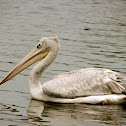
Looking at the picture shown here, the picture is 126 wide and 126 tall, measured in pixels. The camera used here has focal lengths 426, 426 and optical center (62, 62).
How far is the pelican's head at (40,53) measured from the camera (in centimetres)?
809

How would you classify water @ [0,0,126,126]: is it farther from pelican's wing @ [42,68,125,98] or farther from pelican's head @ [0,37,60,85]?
pelican's head @ [0,37,60,85]

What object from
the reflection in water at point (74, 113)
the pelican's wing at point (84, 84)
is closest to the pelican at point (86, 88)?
the pelican's wing at point (84, 84)

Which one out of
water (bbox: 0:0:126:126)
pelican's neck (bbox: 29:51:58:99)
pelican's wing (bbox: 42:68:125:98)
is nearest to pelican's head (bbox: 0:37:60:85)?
pelican's neck (bbox: 29:51:58:99)

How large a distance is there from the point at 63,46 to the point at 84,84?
4790 millimetres

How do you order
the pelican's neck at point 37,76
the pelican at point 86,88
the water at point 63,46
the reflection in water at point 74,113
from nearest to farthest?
the reflection in water at point 74,113 < the water at point 63,46 < the pelican at point 86,88 < the pelican's neck at point 37,76

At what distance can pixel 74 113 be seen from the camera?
7055 mm

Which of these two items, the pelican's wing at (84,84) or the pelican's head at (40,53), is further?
the pelican's head at (40,53)

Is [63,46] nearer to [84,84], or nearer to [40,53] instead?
[40,53]

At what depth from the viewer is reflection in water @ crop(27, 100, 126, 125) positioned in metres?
6.61

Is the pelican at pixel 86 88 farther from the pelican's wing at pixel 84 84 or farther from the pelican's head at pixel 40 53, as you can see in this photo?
the pelican's head at pixel 40 53

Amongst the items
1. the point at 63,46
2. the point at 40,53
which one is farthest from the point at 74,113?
the point at 63,46

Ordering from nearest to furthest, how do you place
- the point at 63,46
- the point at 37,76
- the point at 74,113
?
1. the point at 74,113
2. the point at 37,76
3. the point at 63,46

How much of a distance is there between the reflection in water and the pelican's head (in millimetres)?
726

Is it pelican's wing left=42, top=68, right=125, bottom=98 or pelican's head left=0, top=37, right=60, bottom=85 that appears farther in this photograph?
pelican's head left=0, top=37, right=60, bottom=85
